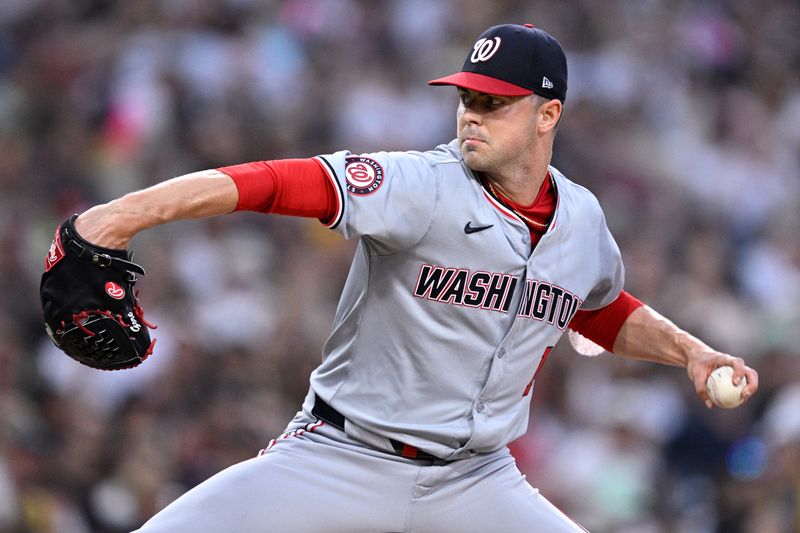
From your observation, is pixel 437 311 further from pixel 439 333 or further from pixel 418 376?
pixel 418 376

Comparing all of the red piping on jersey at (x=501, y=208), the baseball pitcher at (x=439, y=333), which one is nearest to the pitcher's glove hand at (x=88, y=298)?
the baseball pitcher at (x=439, y=333)

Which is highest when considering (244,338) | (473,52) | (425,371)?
(473,52)

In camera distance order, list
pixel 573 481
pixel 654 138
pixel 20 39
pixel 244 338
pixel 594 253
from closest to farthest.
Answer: pixel 594 253, pixel 573 481, pixel 244 338, pixel 20 39, pixel 654 138

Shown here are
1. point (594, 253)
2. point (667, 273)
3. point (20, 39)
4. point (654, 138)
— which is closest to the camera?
point (594, 253)

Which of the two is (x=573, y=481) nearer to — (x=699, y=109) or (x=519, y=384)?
(x=519, y=384)

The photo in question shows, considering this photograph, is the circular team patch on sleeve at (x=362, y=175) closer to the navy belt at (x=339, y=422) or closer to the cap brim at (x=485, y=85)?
the cap brim at (x=485, y=85)

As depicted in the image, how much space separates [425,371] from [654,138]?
23.6ft

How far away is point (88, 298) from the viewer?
2873 mm

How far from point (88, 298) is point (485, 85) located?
49.7 inches

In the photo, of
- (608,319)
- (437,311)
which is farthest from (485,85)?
(608,319)

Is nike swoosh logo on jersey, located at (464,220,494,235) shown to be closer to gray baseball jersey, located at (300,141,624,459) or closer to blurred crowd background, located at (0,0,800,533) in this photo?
gray baseball jersey, located at (300,141,624,459)

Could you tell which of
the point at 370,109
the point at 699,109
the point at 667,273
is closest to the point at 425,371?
the point at 667,273

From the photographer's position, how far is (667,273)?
8.42 m

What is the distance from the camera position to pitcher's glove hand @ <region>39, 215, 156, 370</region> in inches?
111
